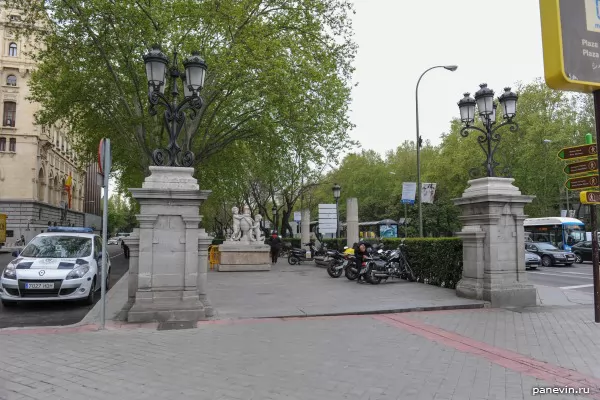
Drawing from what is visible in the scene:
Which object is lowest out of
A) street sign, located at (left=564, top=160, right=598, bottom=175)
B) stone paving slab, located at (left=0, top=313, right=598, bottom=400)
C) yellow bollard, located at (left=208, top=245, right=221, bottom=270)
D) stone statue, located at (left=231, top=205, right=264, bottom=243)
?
stone paving slab, located at (left=0, top=313, right=598, bottom=400)

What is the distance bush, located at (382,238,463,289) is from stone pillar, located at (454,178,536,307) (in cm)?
105

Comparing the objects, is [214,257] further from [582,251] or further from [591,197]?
[582,251]

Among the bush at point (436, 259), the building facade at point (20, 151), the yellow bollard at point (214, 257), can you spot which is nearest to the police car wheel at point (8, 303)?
the bush at point (436, 259)

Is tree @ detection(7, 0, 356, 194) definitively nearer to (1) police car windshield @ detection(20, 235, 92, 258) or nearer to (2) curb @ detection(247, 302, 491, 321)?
(1) police car windshield @ detection(20, 235, 92, 258)

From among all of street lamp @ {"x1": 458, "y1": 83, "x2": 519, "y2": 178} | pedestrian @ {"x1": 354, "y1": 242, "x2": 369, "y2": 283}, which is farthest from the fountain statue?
street lamp @ {"x1": 458, "y1": 83, "x2": 519, "y2": 178}

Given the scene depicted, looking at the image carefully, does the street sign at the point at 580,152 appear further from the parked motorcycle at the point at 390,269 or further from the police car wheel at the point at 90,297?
the police car wheel at the point at 90,297

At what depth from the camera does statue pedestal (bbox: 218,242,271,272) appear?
19023 mm

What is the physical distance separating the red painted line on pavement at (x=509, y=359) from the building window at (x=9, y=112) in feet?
173

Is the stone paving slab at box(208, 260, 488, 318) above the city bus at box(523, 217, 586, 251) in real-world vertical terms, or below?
below

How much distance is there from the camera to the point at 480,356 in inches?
223

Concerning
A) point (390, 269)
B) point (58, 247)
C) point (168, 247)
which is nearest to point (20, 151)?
point (58, 247)

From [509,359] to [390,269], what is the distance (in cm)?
787

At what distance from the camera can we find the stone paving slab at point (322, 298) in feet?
28.7

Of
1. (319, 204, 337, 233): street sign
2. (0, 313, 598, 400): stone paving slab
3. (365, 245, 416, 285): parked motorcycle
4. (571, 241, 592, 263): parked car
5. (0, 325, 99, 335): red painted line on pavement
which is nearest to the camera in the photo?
(0, 313, 598, 400): stone paving slab
